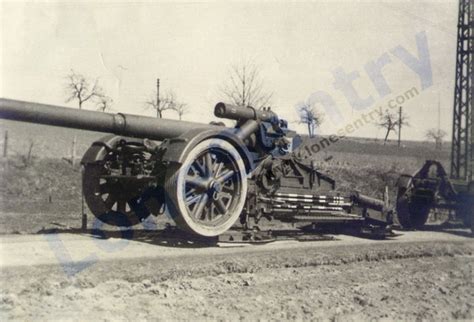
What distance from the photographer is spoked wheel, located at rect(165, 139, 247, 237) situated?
8.61 meters

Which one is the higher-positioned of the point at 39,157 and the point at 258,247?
the point at 39,157

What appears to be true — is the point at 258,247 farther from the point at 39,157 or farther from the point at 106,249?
the point at 39,157

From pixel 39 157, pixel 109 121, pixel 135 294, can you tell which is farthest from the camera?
pixel 39 157

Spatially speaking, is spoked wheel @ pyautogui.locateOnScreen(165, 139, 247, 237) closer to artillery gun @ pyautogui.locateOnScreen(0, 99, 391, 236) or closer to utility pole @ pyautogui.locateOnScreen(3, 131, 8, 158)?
artillery gun @ pyautogui.locateOnScreen(0, 99, 391, 236)

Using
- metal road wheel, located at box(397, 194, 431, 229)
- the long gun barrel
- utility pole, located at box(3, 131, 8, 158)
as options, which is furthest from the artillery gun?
utility pole, located at box(3, 131, 8, 158)

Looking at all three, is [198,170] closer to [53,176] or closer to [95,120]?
[95,120]

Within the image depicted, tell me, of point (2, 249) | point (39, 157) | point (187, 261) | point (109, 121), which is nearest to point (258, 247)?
point (187, 261)

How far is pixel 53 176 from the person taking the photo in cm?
2092

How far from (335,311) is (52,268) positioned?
363cm

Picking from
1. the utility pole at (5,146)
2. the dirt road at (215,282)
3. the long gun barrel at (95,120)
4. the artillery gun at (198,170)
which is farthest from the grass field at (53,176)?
the dirt road at (215,282)

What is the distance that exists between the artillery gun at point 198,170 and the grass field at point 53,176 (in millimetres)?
2901

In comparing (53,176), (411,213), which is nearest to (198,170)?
(411,213)

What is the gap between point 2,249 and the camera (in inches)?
304

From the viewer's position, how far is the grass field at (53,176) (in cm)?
1531
